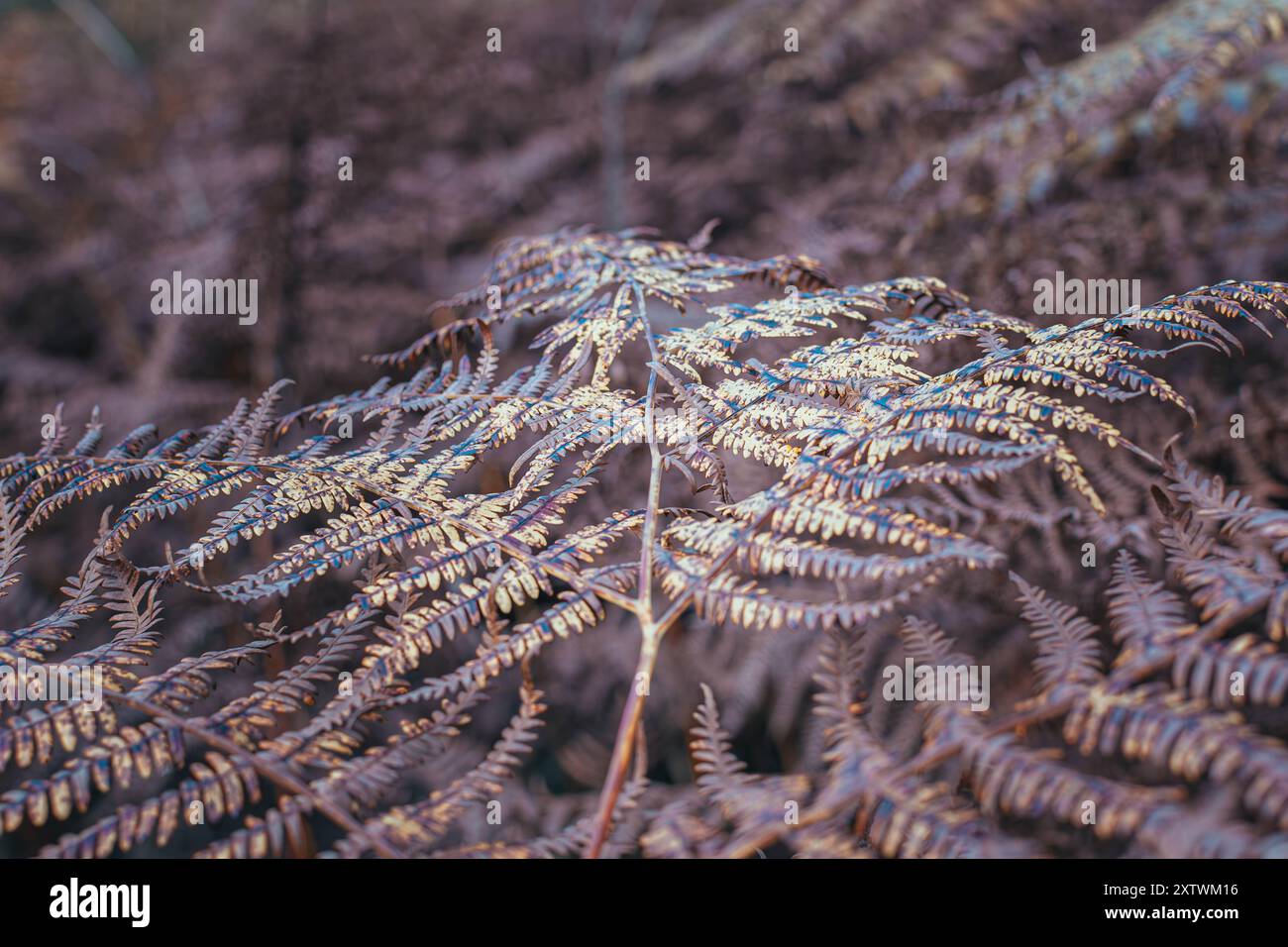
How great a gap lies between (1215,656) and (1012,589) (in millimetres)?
1007

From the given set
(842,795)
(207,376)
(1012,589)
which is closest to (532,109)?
(207,376)

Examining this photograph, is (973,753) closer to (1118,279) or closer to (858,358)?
(858,358)
